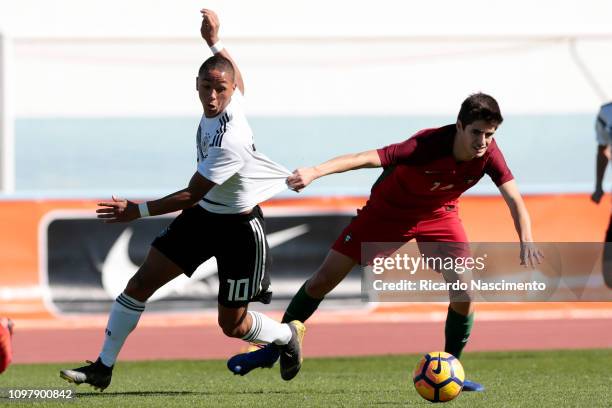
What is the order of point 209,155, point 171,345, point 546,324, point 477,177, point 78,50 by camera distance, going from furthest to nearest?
point 78,50 → point 546,324 → point 171,345 → point 477,177 → point 209,155

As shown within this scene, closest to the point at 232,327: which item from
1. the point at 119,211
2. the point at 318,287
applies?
the point at 318,287

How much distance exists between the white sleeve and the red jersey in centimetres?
106

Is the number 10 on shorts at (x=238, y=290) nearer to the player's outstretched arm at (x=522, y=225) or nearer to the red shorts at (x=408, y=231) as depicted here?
the red shorts at (x=408, y=231)

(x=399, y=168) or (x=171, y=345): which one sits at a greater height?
(x=399, y=168)

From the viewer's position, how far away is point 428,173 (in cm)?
826

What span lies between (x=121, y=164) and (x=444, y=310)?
9107 mm

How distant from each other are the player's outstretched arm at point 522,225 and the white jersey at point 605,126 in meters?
3.31

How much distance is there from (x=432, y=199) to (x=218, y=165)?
1.82 m

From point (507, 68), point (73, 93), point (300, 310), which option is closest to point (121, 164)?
point (73, 93)

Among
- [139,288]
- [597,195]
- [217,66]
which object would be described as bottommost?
[139,288]

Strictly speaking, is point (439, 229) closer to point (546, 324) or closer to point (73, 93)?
point (546, 324)

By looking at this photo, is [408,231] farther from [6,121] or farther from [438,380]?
[6,121]

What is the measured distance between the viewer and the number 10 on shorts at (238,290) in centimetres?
789

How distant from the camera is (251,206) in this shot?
25.8ft
